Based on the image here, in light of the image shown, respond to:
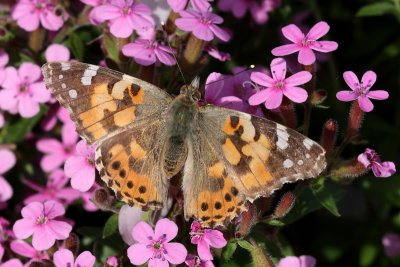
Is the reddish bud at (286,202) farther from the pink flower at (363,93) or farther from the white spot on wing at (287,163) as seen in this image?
the pink flower at (363,93)

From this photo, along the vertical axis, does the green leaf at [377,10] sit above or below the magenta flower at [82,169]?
above

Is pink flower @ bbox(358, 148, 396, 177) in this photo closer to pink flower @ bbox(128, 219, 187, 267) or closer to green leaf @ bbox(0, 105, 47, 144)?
pink flower @ bbox(128, 219, 187, 267)

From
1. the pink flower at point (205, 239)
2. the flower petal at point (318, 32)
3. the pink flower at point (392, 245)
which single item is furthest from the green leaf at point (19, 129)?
the pink flower at point (392, 245)

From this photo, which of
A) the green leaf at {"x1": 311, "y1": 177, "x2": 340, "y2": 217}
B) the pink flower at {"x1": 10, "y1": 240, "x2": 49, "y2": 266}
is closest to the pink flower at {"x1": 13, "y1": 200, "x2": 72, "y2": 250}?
the pink flower at {"x1": 10, "y1": 240, "x2": 49, "y2": 266}

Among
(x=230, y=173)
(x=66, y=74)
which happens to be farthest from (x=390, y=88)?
(x=66, y=74)

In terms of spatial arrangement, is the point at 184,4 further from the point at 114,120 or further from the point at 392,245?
the point at 392,245
